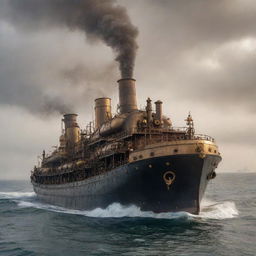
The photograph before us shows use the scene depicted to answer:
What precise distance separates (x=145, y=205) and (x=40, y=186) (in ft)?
114

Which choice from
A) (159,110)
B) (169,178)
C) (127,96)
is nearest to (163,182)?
(169,178)

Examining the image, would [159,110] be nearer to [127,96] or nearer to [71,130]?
[127,96]

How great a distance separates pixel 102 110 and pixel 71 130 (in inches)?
500

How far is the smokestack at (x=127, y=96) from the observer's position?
127 feet

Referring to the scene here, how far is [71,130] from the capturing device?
57.1 metres

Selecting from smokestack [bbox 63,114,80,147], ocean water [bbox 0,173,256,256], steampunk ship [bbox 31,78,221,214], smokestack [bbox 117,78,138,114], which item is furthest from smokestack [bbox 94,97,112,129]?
ocean water [bbox 0,173,256,256]

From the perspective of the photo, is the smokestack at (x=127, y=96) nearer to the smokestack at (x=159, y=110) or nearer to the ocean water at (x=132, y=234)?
the smokestack at (x=159, y=110)

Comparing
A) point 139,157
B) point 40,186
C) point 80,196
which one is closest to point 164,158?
point 139,157

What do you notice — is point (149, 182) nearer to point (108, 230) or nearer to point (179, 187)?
point (179, 187)

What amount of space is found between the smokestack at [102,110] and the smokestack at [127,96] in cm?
742

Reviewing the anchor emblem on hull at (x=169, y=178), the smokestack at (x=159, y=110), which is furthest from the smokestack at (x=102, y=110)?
the anchor emblem on hull at (x=169, y=178)

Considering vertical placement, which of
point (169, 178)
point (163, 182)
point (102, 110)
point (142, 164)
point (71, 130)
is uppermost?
point (102, 110)

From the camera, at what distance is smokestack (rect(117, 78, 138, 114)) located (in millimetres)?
38584

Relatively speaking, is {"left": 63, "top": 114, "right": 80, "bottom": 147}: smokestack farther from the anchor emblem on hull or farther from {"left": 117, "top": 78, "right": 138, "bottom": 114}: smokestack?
the anchor emblem on hull
